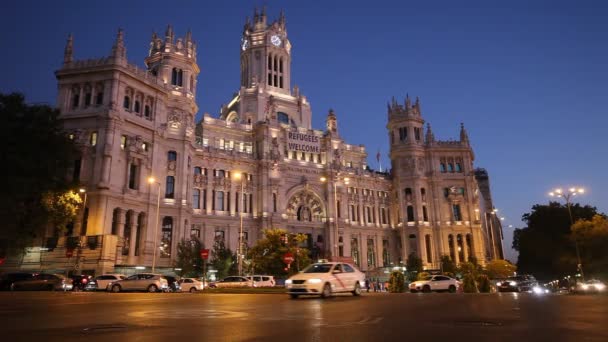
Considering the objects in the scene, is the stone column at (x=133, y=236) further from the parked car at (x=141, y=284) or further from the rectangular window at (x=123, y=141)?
the parked car at (x=141, y=284)

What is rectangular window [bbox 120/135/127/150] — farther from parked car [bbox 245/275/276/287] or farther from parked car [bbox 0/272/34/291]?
parked car [bbox 245/275/276/287]

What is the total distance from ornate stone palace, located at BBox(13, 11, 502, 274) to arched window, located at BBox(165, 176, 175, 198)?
183mm

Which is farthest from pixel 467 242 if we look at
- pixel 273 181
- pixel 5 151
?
pixel 5 151

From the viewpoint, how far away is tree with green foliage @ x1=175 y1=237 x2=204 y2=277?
170ft

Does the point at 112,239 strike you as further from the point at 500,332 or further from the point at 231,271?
the point at 500,332

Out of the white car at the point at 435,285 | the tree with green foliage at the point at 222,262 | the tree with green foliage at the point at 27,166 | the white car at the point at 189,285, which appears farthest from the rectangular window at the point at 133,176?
the white car at the point at 435,285

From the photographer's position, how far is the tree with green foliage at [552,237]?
60.7 metres

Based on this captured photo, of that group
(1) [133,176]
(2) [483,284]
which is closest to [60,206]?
(1) [133,176]

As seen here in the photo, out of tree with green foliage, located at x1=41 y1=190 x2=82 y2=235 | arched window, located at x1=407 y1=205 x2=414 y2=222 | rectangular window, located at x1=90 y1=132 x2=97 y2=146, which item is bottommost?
tree with green foliage, located at x1=41 y1=190 x2=82 y2=235

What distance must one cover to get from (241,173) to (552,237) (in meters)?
46.6

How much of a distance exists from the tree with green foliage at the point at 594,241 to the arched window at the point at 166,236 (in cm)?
4791

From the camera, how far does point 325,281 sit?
63.3 feet

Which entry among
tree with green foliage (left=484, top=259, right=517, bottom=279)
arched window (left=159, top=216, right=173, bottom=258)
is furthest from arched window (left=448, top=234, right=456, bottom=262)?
arched window (left=159, top=216, right=173, bottom=258)

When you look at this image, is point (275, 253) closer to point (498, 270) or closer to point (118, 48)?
point (118, 48)
